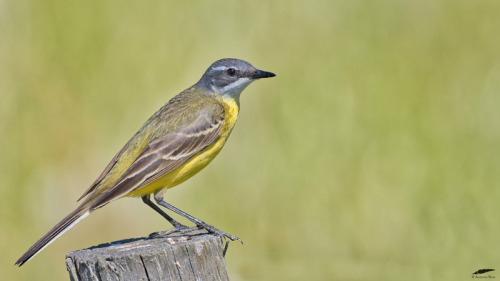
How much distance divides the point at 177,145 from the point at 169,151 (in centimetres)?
8

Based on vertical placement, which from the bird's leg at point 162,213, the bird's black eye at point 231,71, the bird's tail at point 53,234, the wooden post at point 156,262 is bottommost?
the wooden post at point 156,262

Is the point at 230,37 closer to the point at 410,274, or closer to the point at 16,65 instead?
the point at 16,65

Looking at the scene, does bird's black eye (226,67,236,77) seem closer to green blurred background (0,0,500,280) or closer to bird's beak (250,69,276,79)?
bird's beak (250,69,276,79)

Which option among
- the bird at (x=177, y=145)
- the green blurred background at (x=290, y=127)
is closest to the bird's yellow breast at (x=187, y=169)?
the bird at (x=177, y=145)

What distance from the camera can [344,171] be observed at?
22.5ft

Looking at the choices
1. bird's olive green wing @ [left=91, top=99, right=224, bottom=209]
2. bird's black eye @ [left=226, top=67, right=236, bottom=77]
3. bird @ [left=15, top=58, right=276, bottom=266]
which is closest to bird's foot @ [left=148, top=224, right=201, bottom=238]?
bird @ [left=15, top=58, right=276, bottom=266]

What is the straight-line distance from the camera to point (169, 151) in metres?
6.00

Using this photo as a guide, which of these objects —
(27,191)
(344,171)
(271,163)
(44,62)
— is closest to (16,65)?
(44,62)

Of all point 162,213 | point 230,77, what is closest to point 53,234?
point 162,213

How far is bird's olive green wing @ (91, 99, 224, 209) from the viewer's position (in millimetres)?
5676

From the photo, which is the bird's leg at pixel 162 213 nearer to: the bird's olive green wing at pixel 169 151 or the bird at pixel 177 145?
the bird at pixel 177 145

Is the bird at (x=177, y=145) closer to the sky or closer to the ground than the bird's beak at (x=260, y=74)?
closer to the ground

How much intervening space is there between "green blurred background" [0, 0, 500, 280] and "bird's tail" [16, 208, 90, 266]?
1678mm

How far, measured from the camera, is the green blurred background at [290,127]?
22.2ft
